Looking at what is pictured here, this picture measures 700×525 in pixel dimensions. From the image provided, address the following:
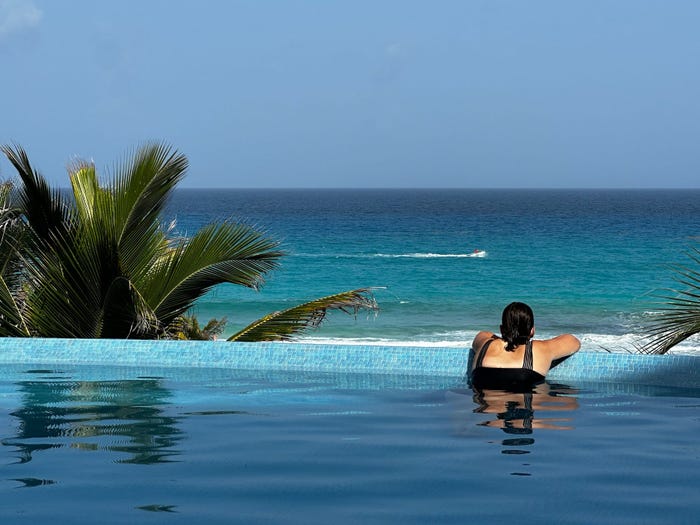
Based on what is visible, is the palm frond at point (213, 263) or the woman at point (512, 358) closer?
the woman at point (512, 358)

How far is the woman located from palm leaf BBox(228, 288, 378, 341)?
212cm

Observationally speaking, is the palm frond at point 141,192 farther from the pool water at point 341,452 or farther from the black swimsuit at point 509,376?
the black swimsuit at point 509,376

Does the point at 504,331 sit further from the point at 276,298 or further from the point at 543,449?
the point at 276,298

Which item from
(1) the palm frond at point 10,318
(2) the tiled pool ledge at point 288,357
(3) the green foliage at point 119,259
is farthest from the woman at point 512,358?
(1) the palm frond at point 10,318

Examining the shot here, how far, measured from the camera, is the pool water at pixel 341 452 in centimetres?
422

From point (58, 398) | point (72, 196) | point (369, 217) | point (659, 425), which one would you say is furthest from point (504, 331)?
point (369, 217)

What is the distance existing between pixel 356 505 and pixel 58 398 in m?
3.33

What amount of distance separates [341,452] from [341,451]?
3cm

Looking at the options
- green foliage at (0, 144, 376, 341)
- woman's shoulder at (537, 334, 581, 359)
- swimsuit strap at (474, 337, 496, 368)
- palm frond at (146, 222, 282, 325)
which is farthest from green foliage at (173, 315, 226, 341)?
woman's shoulder at (537, 334, 581, 359)

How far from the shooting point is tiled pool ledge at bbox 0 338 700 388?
7.68m

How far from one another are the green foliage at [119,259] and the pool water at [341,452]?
1392 millimetres

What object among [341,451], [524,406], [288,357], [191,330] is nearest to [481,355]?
[524,406]

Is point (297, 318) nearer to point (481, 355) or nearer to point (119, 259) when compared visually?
point (119, 259)

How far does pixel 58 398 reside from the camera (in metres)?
6.92
